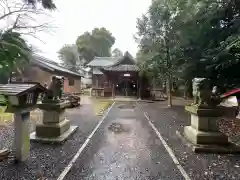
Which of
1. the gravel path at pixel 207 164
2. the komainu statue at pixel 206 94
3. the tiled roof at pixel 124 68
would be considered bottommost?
the gravel path at pixel 207 164

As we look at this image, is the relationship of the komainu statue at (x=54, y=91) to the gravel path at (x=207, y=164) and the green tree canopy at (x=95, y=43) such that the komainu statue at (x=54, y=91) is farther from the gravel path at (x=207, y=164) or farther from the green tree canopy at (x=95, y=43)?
the green tree canopy at (x=95, y=43)

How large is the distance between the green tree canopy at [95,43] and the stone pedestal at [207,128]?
4096cm

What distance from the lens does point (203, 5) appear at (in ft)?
36.6

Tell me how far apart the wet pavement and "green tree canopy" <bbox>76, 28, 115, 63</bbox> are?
39.3m

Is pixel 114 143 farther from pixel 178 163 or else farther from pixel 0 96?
pixel 0 96

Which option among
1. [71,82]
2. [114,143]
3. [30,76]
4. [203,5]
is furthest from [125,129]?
[71,82]

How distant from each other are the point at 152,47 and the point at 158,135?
10719 mm

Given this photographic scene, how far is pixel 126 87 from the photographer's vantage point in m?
26.4

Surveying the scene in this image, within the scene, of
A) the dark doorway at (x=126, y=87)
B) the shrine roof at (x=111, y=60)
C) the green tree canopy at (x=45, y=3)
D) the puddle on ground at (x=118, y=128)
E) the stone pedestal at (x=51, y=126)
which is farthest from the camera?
the dark doorway at (x=126, y=87)

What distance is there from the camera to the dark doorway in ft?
86.2

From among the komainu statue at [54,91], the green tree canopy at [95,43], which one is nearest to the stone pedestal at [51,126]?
the komainu statue at [54,91]

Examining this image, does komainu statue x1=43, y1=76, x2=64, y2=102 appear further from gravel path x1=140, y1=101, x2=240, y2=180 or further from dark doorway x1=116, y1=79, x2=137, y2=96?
dark doorway x1=116, y1=79, x2=137, y2=96

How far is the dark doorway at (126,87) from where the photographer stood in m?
26.3

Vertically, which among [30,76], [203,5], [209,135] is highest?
[203,5]
